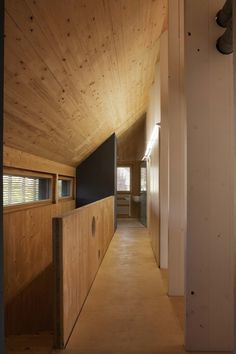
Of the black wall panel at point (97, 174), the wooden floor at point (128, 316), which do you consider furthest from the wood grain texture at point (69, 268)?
the black wall panel at point (97, 174)

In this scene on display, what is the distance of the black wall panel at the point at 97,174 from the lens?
24.0ft

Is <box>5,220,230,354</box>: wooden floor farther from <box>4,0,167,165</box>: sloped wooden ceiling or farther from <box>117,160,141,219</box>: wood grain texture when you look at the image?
<box>117,160,141,219</box>: wood grain texture

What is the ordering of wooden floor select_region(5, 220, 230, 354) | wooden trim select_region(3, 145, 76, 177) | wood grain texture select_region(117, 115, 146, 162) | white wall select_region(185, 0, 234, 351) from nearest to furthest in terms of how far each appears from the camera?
white wall select_region(185, 0, 234, 351) < wooden floor select_region(5, 220, 230, 354) < wooden trim select_region(3, 145, 76, 177) < wood grain texture select_region(117, 115, 146, 162)

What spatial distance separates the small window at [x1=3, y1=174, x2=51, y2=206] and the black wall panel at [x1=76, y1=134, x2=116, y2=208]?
243 cm

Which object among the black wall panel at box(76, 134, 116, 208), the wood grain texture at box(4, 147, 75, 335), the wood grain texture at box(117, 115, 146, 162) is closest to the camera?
the wood grain texture at box(4, 147, 75, 335)

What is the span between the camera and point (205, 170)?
1958mm

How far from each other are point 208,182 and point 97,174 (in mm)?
5479

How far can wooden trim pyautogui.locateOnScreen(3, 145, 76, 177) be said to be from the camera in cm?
291

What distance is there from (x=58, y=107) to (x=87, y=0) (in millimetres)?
1185

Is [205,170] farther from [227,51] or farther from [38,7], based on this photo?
[38,7]

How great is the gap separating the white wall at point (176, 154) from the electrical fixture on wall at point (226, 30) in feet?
3.33

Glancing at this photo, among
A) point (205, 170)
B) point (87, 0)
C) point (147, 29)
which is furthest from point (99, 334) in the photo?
point (147, 29)

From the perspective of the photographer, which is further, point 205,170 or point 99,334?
point 99,334

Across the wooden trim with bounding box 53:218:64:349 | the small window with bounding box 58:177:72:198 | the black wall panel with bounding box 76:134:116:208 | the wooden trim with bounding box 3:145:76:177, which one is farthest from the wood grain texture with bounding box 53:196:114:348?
the black wall panel with bounding box 76:134:116:208
